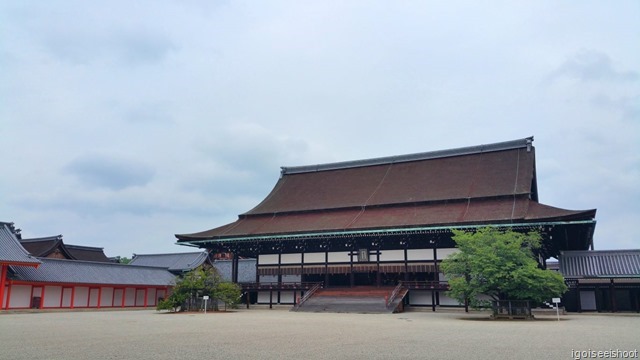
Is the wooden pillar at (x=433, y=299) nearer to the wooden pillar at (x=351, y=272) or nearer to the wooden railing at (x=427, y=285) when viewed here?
the wooden railing at (x=427, y=285)

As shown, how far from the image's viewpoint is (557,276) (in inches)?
764

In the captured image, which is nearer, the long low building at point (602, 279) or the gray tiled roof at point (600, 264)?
the gray tiled roof at point (600, 264)

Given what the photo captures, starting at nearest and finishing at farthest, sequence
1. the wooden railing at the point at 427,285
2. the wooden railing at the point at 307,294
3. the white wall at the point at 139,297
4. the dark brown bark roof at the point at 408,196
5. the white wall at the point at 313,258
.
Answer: the wooden railing at the point at 427,285 → the dark brown bark roof at the point at 408,196 → the wooden railing at the point at 307,294 → the white wall at the point at 313,258 → the white wall at the point at 139,297

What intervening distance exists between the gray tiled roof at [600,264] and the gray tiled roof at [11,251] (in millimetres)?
28385

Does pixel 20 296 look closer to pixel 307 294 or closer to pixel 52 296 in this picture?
pixel 52 296

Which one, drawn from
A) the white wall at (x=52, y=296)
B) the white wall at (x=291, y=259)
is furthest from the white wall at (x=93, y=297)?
the white wall at (x=291, y=259)

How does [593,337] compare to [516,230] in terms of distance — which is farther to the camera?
[516,230]

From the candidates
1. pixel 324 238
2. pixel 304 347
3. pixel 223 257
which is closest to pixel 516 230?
pixel 324 238

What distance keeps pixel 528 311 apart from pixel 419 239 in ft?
26.6

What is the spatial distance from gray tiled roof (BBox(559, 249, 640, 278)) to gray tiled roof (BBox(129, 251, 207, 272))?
28863mm

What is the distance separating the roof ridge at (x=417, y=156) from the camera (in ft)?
104

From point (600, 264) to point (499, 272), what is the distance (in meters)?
8.49

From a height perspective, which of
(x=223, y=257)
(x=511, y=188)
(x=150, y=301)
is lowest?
(x=150, y=301)

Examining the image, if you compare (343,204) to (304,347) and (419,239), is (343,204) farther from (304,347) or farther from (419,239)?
(304,347)
